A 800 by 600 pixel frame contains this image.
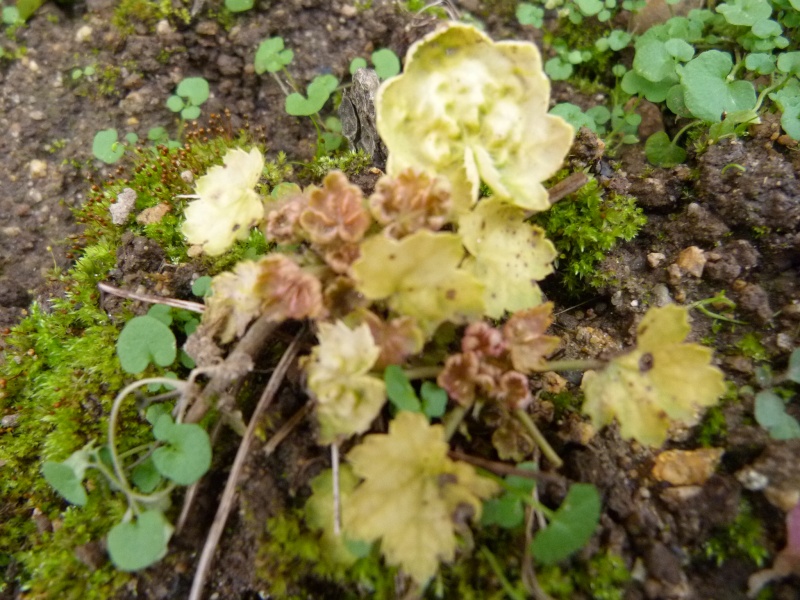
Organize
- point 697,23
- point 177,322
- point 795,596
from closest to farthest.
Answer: point 795,596, point 177,322, point 697,23

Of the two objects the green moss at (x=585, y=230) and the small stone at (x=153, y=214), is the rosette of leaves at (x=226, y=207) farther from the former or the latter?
the green moss at (x=585, y=230)

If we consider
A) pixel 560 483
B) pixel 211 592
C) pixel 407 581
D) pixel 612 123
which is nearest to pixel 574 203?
pixel 612 123

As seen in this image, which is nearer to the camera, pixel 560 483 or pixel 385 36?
pixel 560 483

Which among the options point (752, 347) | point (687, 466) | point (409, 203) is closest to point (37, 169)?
point (409, 203)

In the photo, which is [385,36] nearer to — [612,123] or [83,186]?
[612,123]

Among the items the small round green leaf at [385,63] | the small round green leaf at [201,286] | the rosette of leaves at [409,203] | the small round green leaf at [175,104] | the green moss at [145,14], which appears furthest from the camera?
the green moss at [145,14]

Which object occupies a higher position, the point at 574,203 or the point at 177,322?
the point at 574,203

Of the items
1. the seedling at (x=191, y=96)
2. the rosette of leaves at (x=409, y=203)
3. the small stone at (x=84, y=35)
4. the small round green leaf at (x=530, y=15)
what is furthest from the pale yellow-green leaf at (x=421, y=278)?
the small stone at (x=84, y=35)
